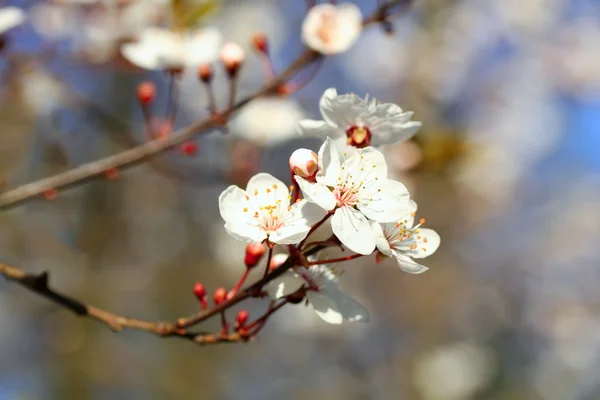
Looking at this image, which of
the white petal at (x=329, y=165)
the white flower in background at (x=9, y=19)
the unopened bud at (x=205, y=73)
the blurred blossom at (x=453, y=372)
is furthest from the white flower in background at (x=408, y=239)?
the blurred blossom at (x=453, y=372)

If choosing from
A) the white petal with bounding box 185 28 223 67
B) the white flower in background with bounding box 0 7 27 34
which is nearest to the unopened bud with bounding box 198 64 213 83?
the white petal with bounding box 185 28 223 67

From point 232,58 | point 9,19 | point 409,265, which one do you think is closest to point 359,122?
point 409,265

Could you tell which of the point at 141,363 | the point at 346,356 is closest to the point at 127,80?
the point at 141,363

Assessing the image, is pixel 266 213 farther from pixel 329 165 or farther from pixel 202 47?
pixel 202 47

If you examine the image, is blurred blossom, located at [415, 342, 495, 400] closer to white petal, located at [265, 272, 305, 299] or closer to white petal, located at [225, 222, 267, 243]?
white petal, located at [265, 272, 305, 299]

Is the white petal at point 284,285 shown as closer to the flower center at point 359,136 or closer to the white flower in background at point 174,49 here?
the flower center at point 359,136
